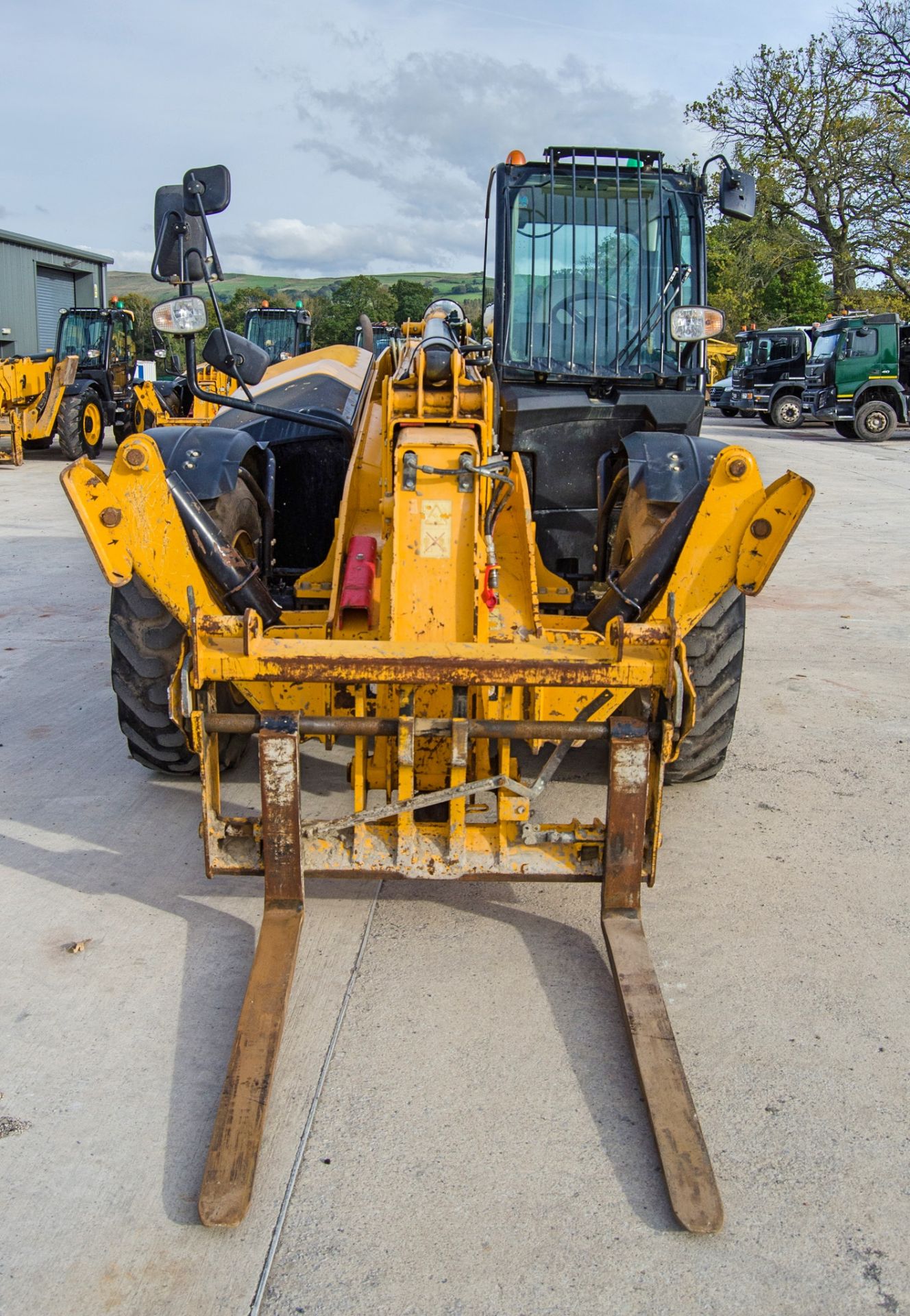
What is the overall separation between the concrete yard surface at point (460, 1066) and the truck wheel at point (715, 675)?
0.27 metres

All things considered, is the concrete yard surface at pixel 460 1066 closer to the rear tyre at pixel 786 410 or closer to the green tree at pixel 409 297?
the rear tyre at pixel 786 410

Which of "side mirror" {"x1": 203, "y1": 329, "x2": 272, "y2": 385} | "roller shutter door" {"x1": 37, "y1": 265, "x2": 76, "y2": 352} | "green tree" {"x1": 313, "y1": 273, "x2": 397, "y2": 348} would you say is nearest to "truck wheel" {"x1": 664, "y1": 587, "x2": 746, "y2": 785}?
"side mirror" {"x1": 203, "y1": 329, "x2": 272, "y2": 385}

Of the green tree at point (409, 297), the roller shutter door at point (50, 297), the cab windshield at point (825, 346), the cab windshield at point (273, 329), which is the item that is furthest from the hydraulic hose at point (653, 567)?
the roller shutter door at point (50, 297)

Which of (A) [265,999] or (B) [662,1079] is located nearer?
(B) [662,1079]

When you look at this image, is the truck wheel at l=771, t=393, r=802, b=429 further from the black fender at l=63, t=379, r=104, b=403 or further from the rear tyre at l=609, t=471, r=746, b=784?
the rear tyre at l=609, t=471, r=746, b=784

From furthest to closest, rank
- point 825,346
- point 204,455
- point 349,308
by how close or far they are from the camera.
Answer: point 349,308
point 825,346
point 204,455

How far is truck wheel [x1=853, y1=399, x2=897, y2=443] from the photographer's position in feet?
75.2

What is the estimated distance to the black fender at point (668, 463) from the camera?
4.29 metres

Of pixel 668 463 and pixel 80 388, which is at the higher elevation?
pixel 80 388

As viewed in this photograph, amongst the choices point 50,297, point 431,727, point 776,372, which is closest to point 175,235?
point 431,727

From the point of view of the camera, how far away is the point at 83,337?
63.2 feet

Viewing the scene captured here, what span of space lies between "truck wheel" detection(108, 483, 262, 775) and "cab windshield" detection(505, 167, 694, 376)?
2.07 metres

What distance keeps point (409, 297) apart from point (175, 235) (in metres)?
38.0

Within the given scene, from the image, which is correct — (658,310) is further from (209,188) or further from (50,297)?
(50,297)
